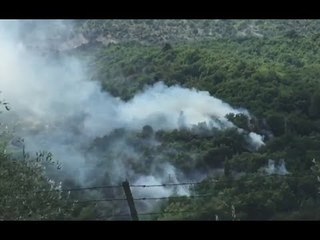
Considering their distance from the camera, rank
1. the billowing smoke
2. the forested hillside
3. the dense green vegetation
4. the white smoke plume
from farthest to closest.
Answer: the billowing smoke → the white smoke plume → the dense green vegetation → the forested hillside

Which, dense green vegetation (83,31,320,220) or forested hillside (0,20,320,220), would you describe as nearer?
forested hillside (0,20,320,220)

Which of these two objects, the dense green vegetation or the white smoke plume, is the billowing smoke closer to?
the dense green vegetation

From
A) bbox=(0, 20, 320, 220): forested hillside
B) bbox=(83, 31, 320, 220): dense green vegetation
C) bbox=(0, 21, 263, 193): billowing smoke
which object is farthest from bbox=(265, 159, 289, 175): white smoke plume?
bbox=(0, 21, 263, 193): billowing smoke

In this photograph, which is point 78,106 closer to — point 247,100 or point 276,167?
point 247,100

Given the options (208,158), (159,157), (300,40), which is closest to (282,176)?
(208,158)

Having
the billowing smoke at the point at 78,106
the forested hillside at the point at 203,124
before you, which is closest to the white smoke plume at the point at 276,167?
the forested hillside at the point at 203,124

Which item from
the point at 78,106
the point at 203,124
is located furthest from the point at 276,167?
the point at 78,106
